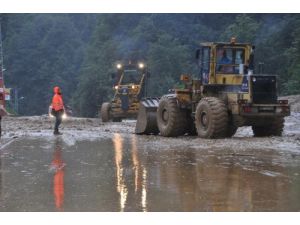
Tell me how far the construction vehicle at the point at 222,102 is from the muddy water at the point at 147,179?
114 inches

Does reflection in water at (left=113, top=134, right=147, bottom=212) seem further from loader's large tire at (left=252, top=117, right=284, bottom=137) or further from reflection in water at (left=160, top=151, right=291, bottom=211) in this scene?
loader's large tire at (left=252, top=117, right=284, bottom=137)

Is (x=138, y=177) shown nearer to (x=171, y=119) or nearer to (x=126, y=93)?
(x=171, y=119)

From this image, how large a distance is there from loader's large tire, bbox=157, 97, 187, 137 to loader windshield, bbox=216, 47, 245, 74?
1.71 m

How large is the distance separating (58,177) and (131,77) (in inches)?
893

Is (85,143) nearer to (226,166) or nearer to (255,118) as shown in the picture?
(255,118)

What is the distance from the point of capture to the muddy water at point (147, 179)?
677 centimetres

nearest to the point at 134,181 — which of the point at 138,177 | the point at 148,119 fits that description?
the point at 138,177

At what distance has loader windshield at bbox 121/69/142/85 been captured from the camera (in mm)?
30875

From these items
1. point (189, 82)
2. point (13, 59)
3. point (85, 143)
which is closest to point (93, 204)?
point (85, 143)

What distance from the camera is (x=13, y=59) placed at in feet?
261

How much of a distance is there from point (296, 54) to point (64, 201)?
119 ft

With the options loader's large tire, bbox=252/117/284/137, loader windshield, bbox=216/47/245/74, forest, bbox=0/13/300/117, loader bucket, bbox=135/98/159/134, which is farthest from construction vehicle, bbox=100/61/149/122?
loader windshield, bbox=216/47/245/74

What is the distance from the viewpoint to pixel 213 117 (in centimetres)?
1529

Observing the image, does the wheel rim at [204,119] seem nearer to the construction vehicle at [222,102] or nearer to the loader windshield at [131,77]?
the construction vehicle at [222,102]
